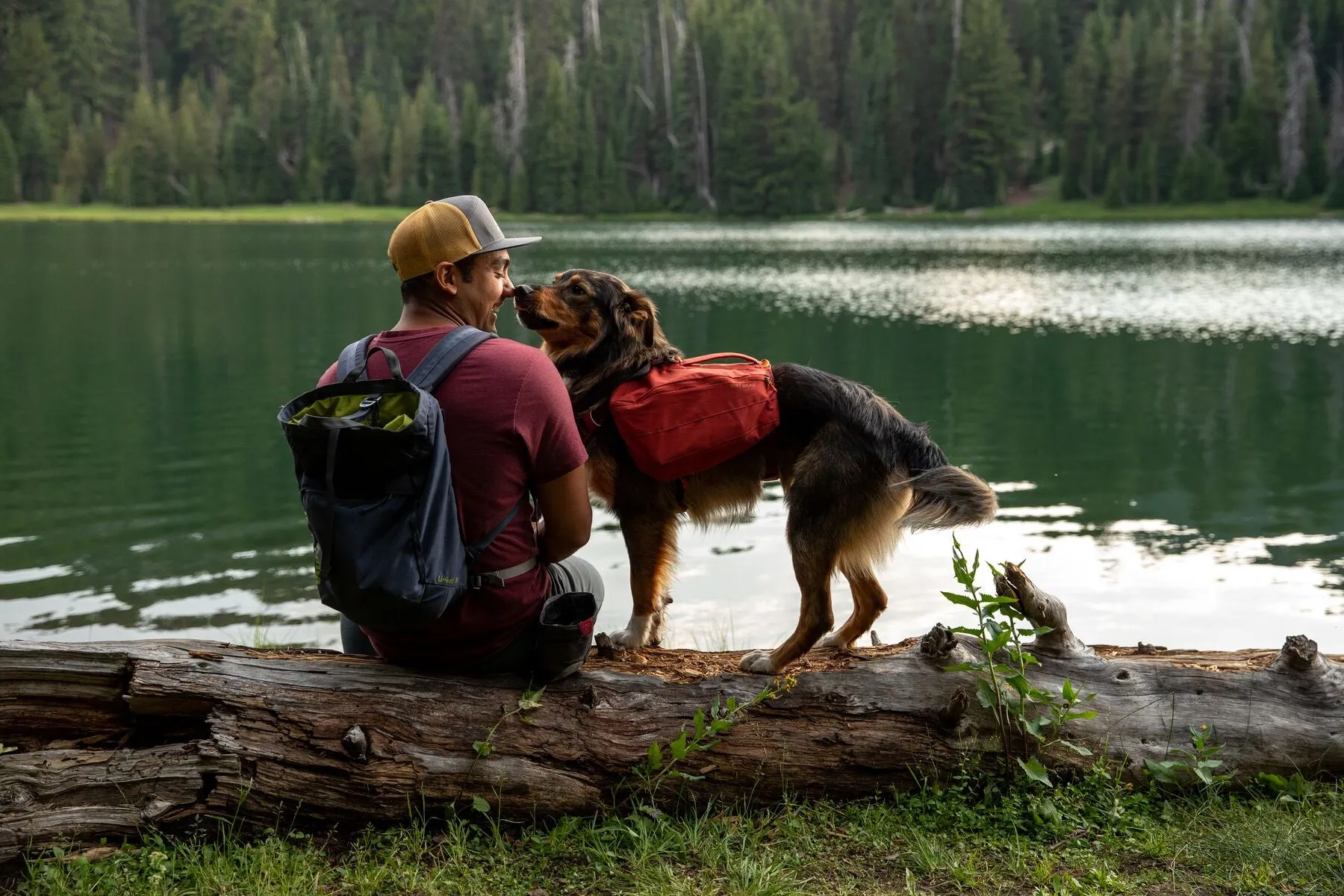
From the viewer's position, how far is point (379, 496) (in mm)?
3273

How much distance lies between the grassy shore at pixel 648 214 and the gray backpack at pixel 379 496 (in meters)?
73.2

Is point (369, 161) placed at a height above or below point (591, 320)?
above

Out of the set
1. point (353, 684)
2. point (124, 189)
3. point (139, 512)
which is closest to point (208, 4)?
point (124, 189)

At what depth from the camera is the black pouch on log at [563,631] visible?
12.5 feet

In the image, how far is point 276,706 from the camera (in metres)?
3.72

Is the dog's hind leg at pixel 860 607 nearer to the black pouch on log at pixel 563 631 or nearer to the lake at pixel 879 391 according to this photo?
the black pouch on log at pixel 563 631

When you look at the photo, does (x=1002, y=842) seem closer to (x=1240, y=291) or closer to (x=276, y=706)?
(x=276, y=706)

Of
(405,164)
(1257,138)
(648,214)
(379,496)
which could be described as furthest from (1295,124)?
(379,496)

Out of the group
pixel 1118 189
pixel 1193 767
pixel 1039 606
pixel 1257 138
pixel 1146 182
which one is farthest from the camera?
pixel 1257 138

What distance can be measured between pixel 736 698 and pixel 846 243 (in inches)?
2032

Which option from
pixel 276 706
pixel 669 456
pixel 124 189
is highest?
pixel 124 189

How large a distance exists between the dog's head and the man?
30.0 inches

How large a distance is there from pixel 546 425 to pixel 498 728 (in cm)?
104

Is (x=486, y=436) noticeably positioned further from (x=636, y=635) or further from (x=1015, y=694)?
(x=1015, y=694)
